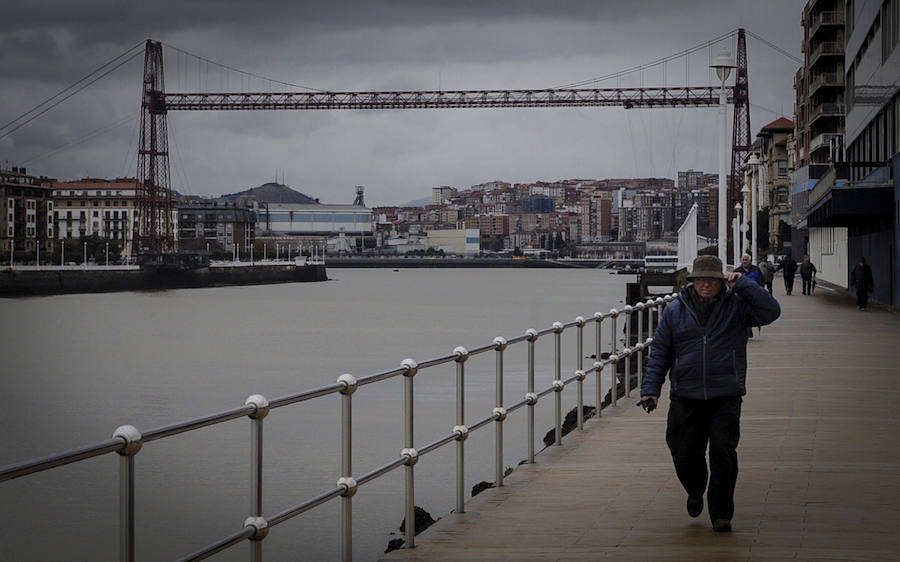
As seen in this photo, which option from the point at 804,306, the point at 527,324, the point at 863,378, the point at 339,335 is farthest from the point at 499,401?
the point at 527,324

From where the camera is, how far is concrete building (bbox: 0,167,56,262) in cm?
16975

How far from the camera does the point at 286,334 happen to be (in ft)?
215

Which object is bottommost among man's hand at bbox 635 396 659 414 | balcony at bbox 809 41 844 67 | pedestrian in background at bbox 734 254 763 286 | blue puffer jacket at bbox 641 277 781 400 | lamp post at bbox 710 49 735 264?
man's hand at bbox 635 396 659 414

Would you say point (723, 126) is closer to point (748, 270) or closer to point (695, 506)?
point (748, 270)

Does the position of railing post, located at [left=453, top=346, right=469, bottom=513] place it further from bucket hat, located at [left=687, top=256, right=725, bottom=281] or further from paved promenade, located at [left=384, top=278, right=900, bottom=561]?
bucket hat, located at [left=687, top=256, right=725, bottom=281]

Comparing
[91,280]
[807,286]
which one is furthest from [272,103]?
[807,286]

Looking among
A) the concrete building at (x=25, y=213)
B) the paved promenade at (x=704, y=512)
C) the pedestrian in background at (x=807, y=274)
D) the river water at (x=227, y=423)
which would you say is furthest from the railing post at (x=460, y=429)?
the concrete building at (x=25, y=213)

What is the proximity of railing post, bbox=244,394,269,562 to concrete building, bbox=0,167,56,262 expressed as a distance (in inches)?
6457

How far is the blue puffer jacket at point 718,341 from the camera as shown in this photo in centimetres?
767

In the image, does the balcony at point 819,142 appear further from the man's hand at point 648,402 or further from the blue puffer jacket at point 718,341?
the man's hand at point 648,402

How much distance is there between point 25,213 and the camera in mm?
178125

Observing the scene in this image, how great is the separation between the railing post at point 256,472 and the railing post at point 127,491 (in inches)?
41.7

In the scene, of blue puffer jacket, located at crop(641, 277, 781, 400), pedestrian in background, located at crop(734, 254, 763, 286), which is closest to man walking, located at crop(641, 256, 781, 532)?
blue puffer jacket, located at crop(641, 277, 781, 400)

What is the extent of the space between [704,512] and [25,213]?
180142 mm
